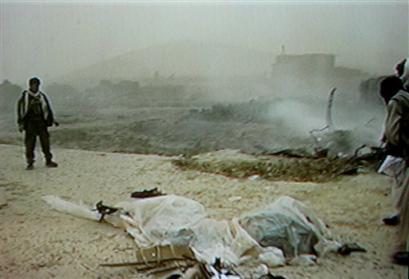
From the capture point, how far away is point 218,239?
2041mm

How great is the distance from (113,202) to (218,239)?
1.33 ft

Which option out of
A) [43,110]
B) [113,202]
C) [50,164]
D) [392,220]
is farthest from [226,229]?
[43,110]

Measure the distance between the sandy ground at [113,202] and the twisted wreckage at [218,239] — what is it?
3 centimetres

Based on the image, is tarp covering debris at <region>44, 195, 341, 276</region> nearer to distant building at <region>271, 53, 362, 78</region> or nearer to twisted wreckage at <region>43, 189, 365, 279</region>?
twisted wreckage at <region>43, 189, 365, 279</region>

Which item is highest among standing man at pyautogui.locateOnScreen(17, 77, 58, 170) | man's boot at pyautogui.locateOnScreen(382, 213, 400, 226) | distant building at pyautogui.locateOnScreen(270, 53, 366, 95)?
distant building at pyautogui.locateOnScreen(270, 53, 366, 95)

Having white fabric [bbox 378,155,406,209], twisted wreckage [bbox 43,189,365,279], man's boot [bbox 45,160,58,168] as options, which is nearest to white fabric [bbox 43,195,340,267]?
twisted wreckage [bbox 43,189,365,279]

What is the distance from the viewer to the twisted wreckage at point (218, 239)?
1.99 meters

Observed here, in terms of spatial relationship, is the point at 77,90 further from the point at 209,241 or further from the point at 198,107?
the point at 209,241

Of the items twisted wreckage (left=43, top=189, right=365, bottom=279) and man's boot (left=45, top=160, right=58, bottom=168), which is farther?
man's boot (left=45, top=160, right=58, bottom=168)

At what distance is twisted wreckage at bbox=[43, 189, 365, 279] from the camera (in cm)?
199

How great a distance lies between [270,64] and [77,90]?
696 millimetres

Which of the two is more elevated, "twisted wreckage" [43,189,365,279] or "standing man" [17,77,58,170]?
"standing man" [17,77,58,170]

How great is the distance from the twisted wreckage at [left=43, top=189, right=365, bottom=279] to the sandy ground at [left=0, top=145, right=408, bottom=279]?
3 cm

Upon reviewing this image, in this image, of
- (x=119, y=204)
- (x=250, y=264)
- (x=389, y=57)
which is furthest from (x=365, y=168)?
(x=119, y=204)
